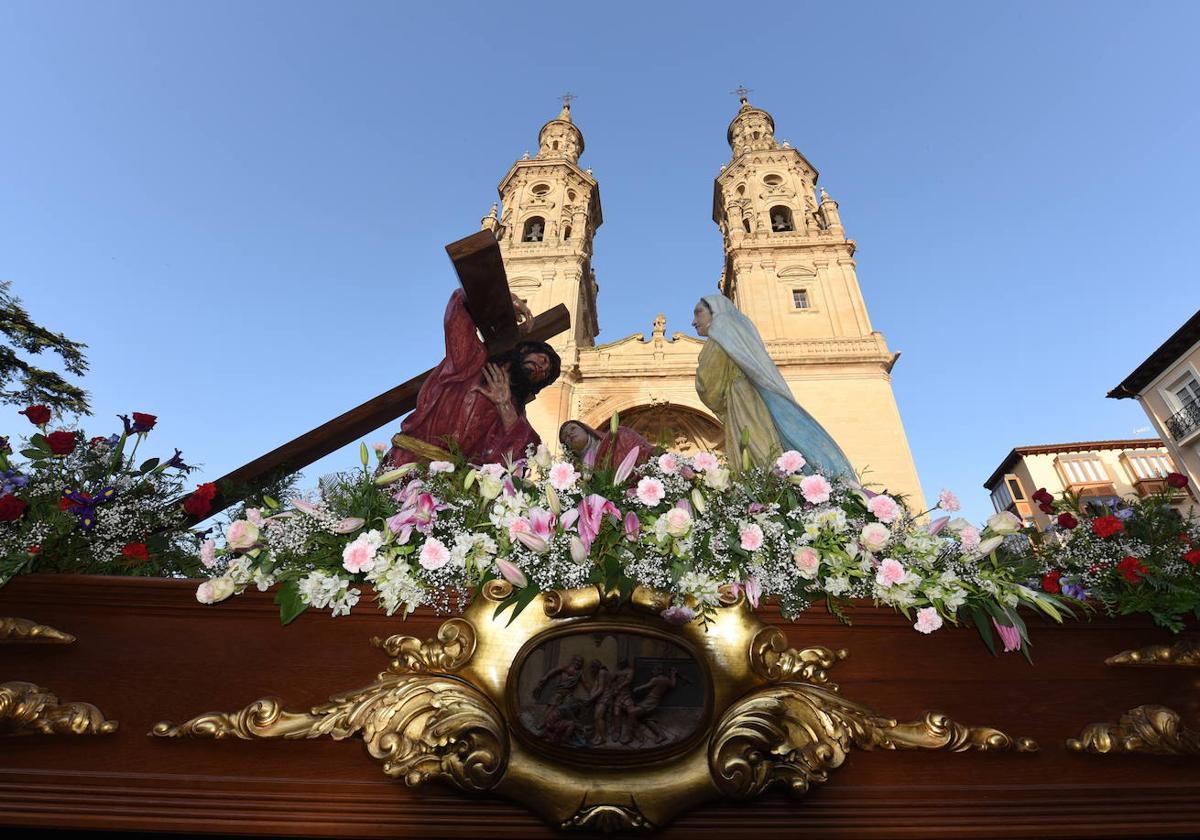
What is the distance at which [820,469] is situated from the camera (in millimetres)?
3045

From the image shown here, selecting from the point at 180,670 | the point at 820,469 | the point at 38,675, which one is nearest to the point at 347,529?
the point at 180,670

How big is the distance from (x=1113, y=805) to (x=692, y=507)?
1.67 meters

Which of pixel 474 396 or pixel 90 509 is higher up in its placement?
pixel 474 396

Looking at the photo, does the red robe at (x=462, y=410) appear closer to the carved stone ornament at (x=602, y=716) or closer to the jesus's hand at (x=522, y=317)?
the jesus's hand at (x=522, y=317)

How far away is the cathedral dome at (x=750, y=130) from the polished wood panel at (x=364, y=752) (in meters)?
32.6

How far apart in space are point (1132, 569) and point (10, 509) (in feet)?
13.5

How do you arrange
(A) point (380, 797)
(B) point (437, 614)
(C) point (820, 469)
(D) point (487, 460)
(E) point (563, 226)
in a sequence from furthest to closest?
(E) point (563, 226), (D) point (487, 460), (C) point (820, 469), (B) point (437, 614), (A) point (380, 797)

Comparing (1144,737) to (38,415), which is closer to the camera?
(1144,737)

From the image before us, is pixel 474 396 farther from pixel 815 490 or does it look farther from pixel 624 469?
pixel 815 490

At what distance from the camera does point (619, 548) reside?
2111 mm

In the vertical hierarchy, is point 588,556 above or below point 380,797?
above

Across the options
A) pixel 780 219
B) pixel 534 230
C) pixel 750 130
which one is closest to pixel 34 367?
pixel 534 230

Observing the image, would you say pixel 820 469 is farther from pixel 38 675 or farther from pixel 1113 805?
pixel 38 675

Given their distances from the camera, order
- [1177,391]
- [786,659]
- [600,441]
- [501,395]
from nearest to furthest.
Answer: [786,659] → [600,441] → [501,395] → [1177,391]
